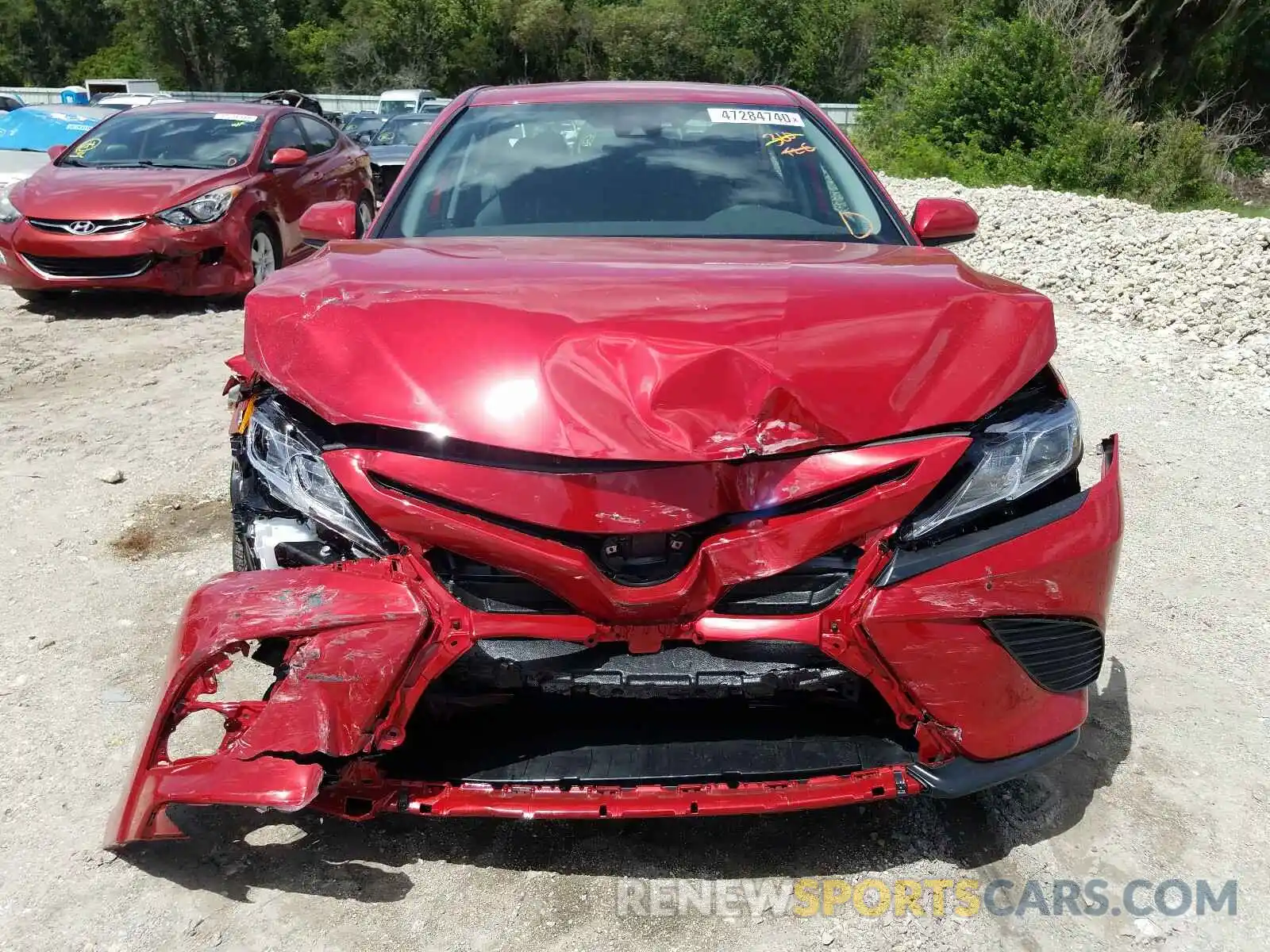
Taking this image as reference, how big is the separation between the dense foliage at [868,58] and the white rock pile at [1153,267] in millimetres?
7594

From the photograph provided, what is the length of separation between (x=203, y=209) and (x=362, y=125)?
712 inches

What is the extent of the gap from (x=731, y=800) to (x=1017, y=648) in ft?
2.03

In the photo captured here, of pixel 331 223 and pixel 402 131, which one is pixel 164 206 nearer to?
pixel 331 223

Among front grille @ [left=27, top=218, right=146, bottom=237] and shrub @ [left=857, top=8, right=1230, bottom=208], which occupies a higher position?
front grille @ [left=27, top=218, right=146, bottom=237]

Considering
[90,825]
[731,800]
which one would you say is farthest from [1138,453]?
[90,825]

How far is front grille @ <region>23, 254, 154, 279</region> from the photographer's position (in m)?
7.54

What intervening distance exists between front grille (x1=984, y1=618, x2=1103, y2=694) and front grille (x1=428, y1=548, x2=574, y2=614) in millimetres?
824

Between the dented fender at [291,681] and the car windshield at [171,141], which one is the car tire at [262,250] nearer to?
the car windshield at [171,141]

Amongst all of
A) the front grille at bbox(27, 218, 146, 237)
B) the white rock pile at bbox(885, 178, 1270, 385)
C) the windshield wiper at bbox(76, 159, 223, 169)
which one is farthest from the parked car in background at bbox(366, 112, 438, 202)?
the white rock pile at bbox(885, 178, 1270, 385)

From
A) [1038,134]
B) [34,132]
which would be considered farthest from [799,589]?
[1038,134]

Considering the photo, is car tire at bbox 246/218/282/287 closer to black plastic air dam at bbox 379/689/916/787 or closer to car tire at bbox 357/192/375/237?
car tire at bbox 357/192/375/237

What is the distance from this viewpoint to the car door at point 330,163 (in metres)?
9.38

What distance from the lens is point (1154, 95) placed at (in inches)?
897

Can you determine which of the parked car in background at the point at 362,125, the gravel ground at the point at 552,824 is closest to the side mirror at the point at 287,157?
the gravel ground at the point at 552,824
